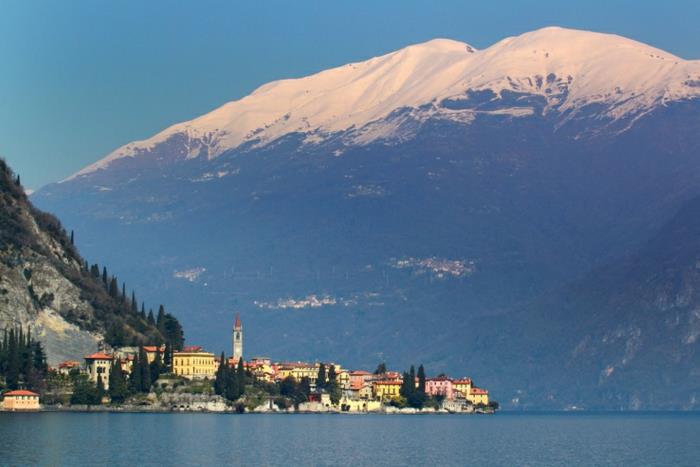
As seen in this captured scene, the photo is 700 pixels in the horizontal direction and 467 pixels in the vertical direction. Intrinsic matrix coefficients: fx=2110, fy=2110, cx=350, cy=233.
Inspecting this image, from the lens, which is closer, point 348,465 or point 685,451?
point 348,465

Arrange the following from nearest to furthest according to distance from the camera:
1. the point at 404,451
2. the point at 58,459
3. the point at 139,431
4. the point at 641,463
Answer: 1. the point at 58,459
2. the point at 641,463
3. the point at 404,451
4. the point at 139,431

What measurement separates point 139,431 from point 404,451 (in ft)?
94.2

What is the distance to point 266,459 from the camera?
6161 inches

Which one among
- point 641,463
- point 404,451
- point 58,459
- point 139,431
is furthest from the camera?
point 139,431

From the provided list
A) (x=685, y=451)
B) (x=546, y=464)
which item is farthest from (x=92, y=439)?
(x=685, y=451)

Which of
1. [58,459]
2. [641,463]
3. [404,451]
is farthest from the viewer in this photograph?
[404,451]

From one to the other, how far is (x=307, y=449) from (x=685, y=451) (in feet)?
109

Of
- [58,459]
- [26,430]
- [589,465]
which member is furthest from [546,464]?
[26,430]

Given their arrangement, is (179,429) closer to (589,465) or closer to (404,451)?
(404,451)

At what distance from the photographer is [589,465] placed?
6186 inches

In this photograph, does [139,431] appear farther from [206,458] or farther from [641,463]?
[641,463]

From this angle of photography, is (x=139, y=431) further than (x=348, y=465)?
Yes

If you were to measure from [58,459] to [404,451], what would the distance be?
3377 centimetres

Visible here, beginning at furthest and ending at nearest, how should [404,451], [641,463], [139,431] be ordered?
[139,431]
[404,451]
[641,463]
